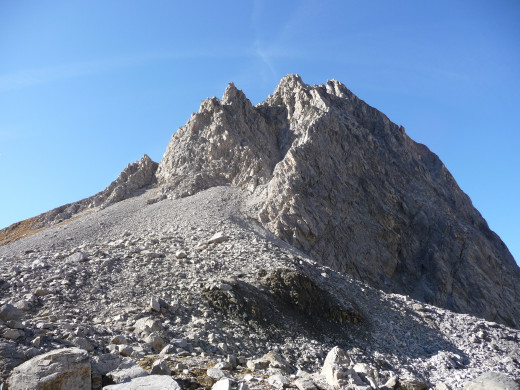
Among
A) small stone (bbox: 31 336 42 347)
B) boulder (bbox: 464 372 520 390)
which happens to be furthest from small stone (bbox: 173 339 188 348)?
boulder (bbox: 464 372 520 390)

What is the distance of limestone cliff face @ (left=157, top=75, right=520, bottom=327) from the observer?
44438 millimetres

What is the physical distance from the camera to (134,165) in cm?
6003

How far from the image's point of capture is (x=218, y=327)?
1708cm

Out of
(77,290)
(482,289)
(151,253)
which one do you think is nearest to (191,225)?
(151,253)

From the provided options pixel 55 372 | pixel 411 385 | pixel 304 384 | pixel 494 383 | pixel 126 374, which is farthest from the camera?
A: pixel 411 385

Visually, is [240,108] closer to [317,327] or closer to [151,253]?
[151,253]

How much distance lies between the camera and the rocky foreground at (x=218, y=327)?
1095 centimetres

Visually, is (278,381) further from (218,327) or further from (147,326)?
(218,327)

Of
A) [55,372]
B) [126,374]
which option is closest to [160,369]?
[126,374]

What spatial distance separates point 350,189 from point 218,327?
118 ft

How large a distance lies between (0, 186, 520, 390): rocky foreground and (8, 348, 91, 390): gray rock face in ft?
0.08

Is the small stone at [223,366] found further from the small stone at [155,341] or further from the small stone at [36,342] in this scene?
the small stone at [36,342]

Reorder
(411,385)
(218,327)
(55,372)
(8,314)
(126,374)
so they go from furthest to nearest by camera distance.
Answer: (218,327) → (411,385) → (8,314) → (126,374) → (55,372)

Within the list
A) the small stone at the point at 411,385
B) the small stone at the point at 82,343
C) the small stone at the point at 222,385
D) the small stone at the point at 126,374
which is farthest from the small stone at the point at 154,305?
the small stone at the point at 411,385
